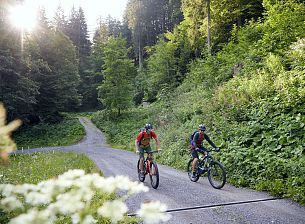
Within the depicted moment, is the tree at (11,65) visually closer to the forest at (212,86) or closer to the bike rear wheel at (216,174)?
the forest at (212,86)

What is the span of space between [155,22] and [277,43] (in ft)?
157

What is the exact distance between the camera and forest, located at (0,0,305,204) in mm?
10445

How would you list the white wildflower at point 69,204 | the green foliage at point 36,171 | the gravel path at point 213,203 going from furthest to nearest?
the green foliage at point 36,171
the gravel path at point 213,203
the white wildflower at point 69,204

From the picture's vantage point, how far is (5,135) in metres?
1.58

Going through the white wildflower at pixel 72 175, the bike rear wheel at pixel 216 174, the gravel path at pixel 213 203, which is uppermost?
the white wildflower at pixel 72 175

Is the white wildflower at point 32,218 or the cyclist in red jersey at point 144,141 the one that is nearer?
the white wildflower at point 32,218

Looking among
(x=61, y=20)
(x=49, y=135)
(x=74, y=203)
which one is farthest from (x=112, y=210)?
(x=61, y=20)

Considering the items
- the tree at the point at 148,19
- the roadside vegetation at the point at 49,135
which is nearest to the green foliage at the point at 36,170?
the roadside vegetation at the point at 49,135

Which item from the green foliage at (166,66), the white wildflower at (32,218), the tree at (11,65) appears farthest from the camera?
the green foliage at (166,66)

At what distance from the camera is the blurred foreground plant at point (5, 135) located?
4.79ft

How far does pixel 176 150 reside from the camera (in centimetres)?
1591

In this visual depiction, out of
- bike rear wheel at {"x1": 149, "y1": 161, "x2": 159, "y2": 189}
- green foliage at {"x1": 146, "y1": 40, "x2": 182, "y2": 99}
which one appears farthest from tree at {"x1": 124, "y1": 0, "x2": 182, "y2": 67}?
bike rear wheel at {"x1": 149, "y1": 161, "x2": 159, "y2": 189}

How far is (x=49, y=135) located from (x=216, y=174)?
2746 cm

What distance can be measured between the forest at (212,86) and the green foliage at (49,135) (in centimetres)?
223
